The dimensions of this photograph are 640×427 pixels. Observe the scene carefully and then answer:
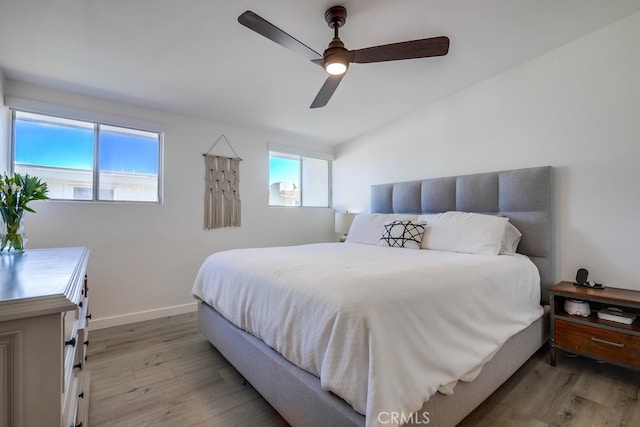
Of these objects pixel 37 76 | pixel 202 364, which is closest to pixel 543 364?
pixel 202 364

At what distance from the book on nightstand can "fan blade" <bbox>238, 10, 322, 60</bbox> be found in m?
2.66

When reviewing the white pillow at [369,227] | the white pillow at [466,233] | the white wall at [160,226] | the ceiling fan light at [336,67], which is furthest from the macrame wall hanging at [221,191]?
the white pillow at [466,233]

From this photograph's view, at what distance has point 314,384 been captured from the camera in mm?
1191

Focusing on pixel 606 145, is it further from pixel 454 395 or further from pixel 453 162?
pixel 454 395

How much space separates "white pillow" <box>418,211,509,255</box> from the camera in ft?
7.72

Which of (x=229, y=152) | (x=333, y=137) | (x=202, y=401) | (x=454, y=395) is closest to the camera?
(x=454, y=395)

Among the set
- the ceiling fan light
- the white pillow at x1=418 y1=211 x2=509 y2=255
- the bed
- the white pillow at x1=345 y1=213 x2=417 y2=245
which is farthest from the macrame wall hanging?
the white pillow at x1=418 y1=211 x2=509 y2=255

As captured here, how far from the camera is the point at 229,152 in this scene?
3.60m

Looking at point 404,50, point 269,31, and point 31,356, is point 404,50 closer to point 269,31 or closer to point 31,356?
point 269,31

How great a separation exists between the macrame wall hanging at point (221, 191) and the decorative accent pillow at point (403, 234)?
1.94 metres

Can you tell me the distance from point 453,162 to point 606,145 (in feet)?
4.02

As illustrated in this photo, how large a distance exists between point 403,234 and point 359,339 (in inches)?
75.4

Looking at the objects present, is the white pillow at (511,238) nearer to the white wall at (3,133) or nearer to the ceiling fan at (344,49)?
the ceiling fan at (344,49)

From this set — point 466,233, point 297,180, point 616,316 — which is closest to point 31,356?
point 466,233
